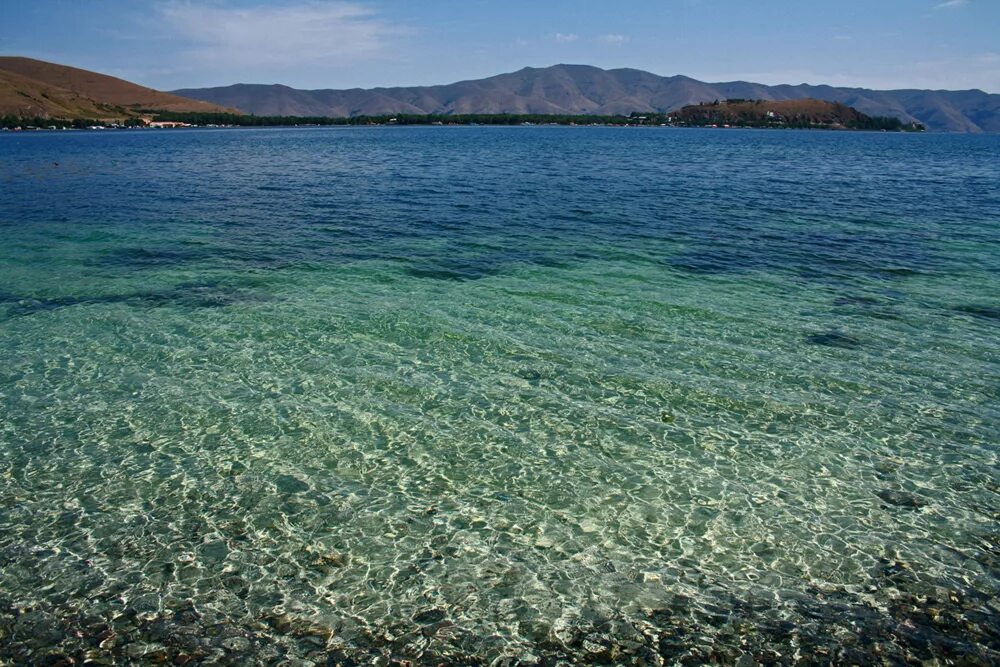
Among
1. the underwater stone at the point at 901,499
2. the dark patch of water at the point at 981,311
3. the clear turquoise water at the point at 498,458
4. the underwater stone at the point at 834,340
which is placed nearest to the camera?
the clear turquoise water at the point at 498,458

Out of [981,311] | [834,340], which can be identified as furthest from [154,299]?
[981,311]

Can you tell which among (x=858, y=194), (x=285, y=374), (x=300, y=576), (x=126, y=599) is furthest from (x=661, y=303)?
(x=858, y=194)

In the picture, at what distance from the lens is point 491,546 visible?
29.5 ft

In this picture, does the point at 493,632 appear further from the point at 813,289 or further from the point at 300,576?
the point at 813,289

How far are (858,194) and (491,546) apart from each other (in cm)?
5192

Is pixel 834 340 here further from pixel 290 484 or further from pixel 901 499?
pixel 290 484

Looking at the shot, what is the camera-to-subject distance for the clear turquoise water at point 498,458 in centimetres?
764

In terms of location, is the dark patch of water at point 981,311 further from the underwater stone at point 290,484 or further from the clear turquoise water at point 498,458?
the underwater stone at point 290,484

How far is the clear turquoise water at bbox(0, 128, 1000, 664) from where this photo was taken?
301 inches

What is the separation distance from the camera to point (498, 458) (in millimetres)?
11297

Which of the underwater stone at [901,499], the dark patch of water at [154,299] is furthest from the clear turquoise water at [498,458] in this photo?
the dark patch of water at [154,299]

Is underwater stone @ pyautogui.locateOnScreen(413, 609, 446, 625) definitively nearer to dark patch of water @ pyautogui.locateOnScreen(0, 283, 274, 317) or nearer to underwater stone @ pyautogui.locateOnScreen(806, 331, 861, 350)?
underwater stone @ pyautogui.locateOnScreen(806, 331, 861, 350)

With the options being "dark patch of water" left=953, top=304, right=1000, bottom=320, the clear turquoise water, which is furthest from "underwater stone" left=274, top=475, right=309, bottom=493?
"dark patch of water" left=953, top=304, right=1000, bottom=320

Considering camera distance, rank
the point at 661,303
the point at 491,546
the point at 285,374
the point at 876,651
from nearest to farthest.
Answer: the point at 876,651, the point at 491,546, the point at 285,374, the point at 661,303
